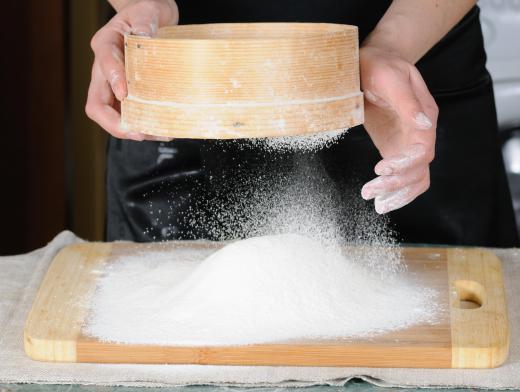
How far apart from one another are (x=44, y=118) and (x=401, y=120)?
5.23 ft

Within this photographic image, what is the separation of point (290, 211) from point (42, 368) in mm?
403

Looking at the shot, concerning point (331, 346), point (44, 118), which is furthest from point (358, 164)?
point (44, 118)

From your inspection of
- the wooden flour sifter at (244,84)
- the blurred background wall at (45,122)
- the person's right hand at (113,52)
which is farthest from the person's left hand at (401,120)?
the blurred background wall at (45,122)

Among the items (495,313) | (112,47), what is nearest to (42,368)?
(112,47)

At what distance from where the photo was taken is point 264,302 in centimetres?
102

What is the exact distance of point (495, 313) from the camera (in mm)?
1041

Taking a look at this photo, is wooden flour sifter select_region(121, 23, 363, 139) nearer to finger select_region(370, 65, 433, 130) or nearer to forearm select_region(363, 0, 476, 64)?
finger select_region(370, 65, 433, 130)

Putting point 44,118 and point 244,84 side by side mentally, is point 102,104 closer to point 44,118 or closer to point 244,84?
point 244,84

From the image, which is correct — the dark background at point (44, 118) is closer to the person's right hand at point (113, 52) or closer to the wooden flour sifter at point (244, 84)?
the person's right hand at point (113, 52)

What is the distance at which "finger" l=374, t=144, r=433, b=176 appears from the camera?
1.01m

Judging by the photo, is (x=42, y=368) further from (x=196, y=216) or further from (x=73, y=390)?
(x=196, y=216)

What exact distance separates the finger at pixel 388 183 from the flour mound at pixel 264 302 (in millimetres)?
116

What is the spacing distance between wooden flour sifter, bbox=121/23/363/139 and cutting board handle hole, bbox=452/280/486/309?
323 mm

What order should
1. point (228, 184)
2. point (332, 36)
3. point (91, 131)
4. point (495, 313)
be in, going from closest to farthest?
point (332, 36), point (495, 313), point (228, 184), point (91, 131)
